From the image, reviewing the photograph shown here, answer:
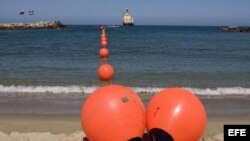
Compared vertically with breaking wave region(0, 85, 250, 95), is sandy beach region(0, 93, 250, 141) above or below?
above

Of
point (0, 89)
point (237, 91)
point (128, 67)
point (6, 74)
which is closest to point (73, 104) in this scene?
point (0, 89)

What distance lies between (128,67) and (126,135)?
597 inches

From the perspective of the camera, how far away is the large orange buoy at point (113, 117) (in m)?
4.90

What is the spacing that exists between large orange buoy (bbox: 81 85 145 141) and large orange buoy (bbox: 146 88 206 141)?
0.53ft

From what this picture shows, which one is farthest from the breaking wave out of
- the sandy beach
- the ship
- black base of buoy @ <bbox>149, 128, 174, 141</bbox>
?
the ship

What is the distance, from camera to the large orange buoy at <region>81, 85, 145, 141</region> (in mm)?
4898

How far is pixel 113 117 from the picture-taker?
490cm

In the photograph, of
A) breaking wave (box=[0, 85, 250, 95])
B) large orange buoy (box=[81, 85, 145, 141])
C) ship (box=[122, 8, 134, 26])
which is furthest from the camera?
ship (box=[122, 8, 134, 26])

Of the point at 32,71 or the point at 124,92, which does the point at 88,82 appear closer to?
the point at 32,71

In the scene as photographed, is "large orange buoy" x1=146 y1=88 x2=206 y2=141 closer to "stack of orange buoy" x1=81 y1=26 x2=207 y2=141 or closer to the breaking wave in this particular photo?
"stack of orange buoy" x1=81 y1=26 x2=207 y2=141

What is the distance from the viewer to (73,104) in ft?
35.4

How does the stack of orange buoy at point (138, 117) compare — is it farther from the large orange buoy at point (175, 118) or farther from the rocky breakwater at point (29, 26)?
the rocky breakwater at point (29, 26)

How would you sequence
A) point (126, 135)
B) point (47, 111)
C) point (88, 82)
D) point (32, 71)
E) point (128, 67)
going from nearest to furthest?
point (126, 135) → point (47, 111) → point (88, 82) → point (32, 71) → point (128, 67)

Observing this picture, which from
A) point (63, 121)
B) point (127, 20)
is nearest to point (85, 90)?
point (63, 121)
